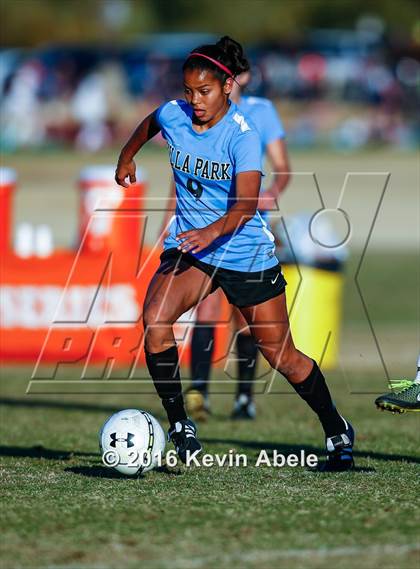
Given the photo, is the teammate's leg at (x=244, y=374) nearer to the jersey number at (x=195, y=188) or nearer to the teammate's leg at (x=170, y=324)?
the teammate's leg at (x=170, y=324)

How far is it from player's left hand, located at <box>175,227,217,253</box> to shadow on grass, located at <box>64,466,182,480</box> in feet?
4.30

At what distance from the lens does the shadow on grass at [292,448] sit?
24.8 feet

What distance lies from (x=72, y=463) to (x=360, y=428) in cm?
281

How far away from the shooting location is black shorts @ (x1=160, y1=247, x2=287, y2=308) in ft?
21.9

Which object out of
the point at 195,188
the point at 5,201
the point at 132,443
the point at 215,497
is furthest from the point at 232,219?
the point at 5,201

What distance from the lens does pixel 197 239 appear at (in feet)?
20.7

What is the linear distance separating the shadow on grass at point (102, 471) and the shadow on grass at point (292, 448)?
1211 mm

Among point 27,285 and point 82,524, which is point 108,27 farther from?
point 82,524

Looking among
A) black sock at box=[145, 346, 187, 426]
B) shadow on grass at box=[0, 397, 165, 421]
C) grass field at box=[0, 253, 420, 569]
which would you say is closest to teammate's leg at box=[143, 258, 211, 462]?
black sock at box=[145, 346, 187, 426]

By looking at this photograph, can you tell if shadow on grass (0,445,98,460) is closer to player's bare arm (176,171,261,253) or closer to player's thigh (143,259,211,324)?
player's thigh (143,259,211,324)

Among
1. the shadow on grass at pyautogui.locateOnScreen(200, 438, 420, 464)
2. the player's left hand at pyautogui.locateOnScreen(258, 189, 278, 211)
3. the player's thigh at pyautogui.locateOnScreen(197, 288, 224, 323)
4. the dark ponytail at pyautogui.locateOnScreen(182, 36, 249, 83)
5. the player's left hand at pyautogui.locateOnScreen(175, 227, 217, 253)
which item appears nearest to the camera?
the player's left hand at pyautogui.locateOnScreen(175, 227, 217, 253)

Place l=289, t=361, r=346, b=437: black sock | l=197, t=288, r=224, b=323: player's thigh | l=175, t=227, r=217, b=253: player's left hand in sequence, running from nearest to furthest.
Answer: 1. l=175, t=227, r=217, b=253: player's left hand
2. l=289, t=361, r=346, b=437: black sock
3. l=197, t=288, r=224, b=323: player's thigh

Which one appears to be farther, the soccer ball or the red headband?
the soccer ball

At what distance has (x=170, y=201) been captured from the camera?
31.3 ft
